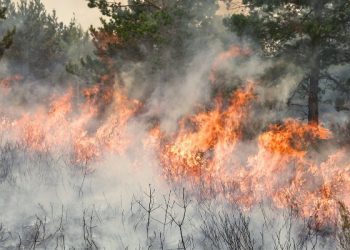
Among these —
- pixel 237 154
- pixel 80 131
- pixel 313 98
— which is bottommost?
pixel 237 154

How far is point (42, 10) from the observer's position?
32.0 metres

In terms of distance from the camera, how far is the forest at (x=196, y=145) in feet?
22.8

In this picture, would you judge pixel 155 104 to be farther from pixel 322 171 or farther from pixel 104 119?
pixel 322 171

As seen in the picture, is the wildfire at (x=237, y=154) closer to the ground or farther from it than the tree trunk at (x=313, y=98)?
closer to the ground

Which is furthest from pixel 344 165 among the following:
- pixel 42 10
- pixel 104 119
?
pixel 42 10

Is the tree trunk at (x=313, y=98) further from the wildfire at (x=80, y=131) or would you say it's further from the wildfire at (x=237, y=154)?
the wildfire at (x=80, y=131)

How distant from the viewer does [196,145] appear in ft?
43.5

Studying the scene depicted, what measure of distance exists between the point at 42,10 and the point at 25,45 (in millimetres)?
3696

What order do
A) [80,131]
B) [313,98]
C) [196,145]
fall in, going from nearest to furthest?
1. [313,98]
2. [196,145]
3. [80,131]

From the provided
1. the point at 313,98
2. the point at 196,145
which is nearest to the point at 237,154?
the point at 196,145

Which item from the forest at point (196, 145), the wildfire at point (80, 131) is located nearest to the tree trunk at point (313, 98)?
the forest at point (196, 145)

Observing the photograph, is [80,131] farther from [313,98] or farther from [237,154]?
[313,98]

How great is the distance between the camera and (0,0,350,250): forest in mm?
6953

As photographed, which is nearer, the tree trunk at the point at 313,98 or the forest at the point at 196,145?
the forest at the point at 196,145
